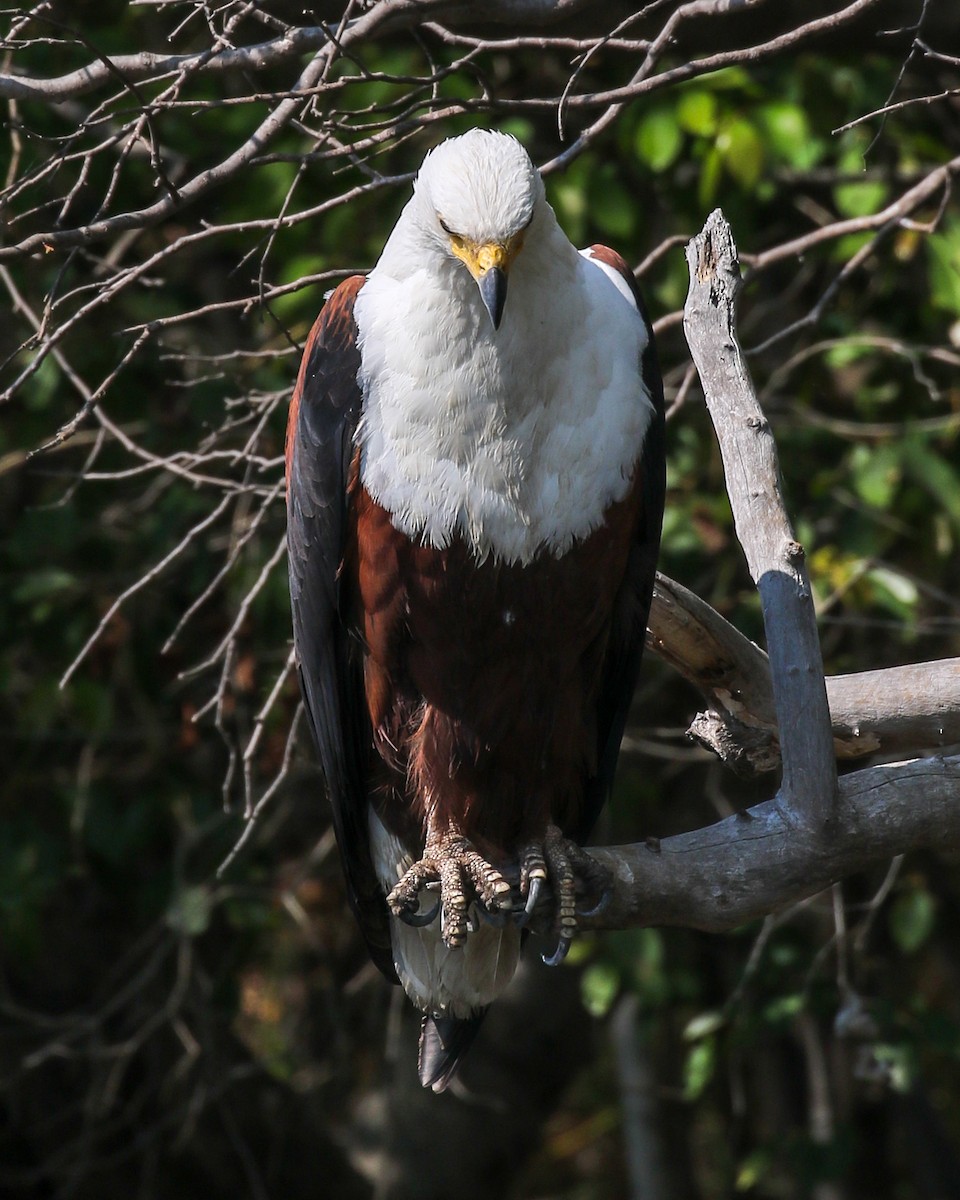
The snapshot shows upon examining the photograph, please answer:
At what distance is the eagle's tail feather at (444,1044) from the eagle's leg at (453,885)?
1.28ft

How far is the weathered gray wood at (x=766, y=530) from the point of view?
7.21 feet

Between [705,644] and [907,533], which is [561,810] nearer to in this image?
[705,644]

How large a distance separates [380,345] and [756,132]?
145cm

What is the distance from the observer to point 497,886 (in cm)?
260

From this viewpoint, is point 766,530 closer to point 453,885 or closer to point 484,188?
point 484,188

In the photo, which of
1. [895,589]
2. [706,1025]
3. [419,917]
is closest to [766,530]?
[419,917]

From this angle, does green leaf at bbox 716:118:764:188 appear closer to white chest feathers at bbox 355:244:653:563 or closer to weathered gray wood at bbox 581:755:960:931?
white chest feathers at bbox 355:244:653:563

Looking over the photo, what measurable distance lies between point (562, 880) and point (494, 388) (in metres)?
0.86

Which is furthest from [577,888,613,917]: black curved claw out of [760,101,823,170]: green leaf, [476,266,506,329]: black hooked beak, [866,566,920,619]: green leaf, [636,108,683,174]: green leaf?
[760,101,823,170]: green leaf

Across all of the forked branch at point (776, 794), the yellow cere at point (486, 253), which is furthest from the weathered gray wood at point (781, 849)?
the yellow cere at point (486, 253)

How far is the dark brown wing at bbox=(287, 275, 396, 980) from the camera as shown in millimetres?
2576

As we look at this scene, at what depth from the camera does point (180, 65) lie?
2.38 m

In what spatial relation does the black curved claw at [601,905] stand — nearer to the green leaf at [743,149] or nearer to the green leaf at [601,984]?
the green leaf at [601,984]

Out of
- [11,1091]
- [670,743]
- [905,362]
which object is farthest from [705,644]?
[11,1091]
